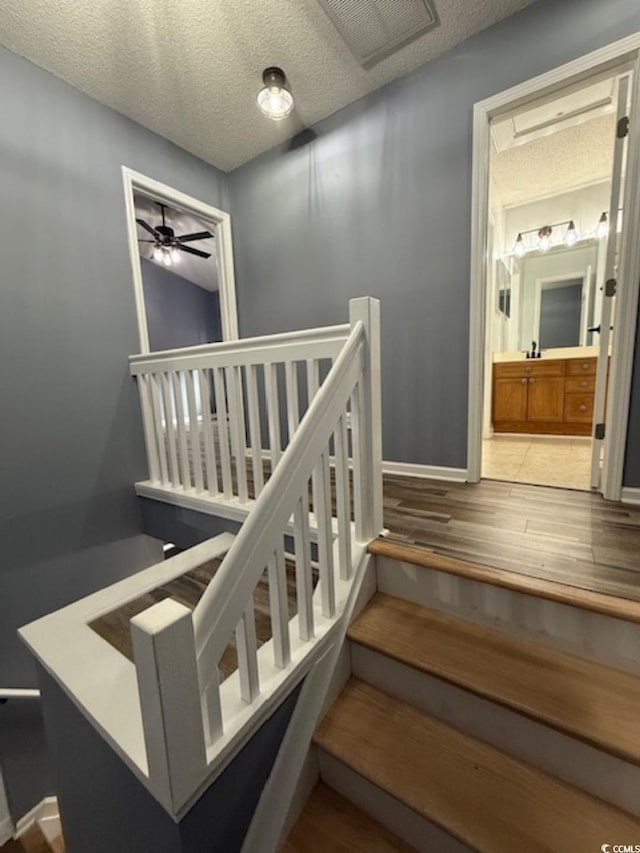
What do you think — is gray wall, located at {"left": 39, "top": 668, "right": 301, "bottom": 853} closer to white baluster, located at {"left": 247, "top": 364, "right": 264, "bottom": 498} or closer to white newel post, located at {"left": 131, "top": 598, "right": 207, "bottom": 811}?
white newel post, located at {"left": 131, "top": 598, "right": 207, "bottom": 811}

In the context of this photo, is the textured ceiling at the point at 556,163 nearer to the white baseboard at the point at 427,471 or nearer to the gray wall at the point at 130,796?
the white baseboard at the point at 427,471

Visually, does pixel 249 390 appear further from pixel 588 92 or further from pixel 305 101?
pixel 588 92

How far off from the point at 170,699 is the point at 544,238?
5257 mm

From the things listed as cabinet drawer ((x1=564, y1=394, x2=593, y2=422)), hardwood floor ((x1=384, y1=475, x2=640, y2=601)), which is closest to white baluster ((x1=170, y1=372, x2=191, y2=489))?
hardwood floor ((x1=384, y1=475, x2=640, y2=601))

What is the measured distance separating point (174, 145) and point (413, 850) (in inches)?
163

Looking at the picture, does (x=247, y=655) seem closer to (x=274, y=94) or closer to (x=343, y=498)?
(x=343, y=498)

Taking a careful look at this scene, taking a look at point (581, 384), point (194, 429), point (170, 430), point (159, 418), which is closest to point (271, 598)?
point (194, 429)

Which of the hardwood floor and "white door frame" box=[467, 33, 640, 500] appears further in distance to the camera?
"white door frame" box=[467, 33, 640, 500]

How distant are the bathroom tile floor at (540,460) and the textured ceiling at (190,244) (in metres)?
3.26

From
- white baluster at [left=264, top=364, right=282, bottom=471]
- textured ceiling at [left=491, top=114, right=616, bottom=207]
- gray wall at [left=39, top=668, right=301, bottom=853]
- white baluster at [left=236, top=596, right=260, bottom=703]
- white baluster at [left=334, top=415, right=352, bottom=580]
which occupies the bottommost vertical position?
gray wall at [left=39, top=668, right=301, bottom=853]

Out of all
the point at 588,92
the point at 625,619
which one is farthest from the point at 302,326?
the point at 625,619

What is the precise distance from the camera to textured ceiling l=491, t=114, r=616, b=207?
289 cm

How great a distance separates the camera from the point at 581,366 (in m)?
3.66

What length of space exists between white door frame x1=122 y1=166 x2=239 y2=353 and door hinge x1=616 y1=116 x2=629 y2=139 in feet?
9.06
